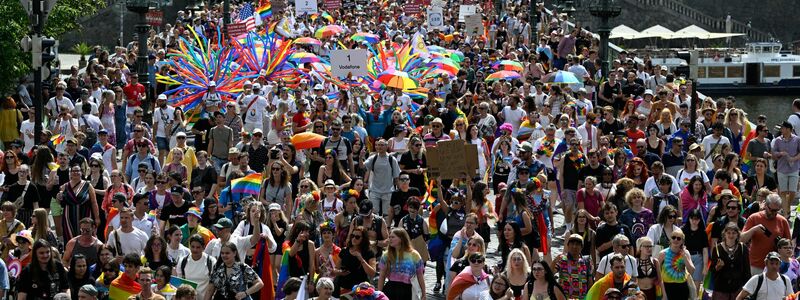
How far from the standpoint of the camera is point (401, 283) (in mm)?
16000

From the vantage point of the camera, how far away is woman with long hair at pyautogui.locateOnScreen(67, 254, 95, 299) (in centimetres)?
1579

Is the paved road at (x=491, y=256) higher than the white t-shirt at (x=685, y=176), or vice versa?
the white t-shirt at (x=685, y=176)

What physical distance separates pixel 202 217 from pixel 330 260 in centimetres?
195

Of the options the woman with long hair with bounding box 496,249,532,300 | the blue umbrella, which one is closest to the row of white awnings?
the blue umbrella

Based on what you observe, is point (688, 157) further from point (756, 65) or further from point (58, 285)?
point (756, 65)

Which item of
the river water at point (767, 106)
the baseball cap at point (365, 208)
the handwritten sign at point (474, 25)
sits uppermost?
the handwritten sign at point (474, 25)

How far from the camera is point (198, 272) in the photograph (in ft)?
51.3

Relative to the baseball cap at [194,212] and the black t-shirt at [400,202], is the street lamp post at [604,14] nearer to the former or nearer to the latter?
the black t-shirt at [400,202]

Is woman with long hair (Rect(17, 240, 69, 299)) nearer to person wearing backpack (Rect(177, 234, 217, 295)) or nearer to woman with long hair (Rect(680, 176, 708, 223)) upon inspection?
person wearing backpack (Rect(177, 234, 217, 295))

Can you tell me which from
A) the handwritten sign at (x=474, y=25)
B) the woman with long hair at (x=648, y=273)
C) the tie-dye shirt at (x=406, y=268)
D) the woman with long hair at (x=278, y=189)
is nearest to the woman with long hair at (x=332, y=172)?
the woman with long hair at (x=278, y=189)

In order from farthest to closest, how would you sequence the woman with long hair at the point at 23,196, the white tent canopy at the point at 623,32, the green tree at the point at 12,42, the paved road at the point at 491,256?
the white tent canopy at the point at 623,32
the green tree at the point at 12,42
the woman with long hair at the point at 23,196
the paved road at the point at 491,256

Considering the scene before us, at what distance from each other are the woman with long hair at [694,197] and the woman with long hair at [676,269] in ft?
8.03

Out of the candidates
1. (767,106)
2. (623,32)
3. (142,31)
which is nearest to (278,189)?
(142,31)

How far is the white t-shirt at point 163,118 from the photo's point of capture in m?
24.6
